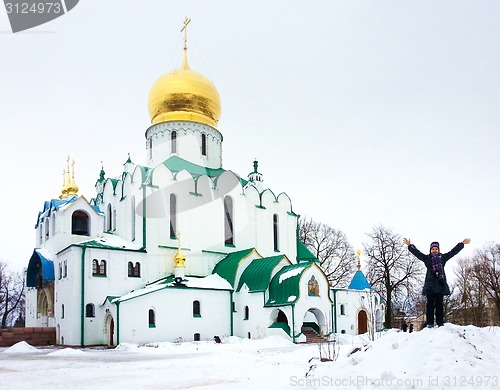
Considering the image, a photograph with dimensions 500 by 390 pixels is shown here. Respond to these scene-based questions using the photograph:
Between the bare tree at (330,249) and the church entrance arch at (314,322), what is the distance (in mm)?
14703

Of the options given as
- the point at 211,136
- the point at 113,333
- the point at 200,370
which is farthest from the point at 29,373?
the point at 211,136

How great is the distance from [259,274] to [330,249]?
1851 centimetres

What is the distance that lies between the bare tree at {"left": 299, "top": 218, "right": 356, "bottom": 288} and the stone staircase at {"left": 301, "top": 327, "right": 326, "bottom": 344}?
54.0 feet

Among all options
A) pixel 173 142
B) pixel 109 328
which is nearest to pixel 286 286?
pixel 109 328

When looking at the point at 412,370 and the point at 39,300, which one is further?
the point at 39,300

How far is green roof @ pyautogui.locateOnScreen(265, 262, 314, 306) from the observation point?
2702 cm

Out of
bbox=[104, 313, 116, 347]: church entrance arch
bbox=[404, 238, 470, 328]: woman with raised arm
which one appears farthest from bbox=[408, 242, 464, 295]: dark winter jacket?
bbox=[104, 313, 116, 347]: church entrance arch

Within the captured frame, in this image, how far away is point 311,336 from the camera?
1091 inches

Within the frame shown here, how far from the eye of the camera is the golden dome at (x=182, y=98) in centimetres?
3347

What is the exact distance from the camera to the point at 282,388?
958 cm

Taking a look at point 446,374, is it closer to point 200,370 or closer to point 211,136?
point 200,370

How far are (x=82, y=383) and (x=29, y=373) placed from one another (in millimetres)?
2770

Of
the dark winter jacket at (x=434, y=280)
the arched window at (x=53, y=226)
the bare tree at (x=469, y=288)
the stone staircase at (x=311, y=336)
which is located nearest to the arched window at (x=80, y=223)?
the arched window at (x=53, y=226)

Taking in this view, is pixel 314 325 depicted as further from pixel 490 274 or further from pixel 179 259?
pixel 490 274
